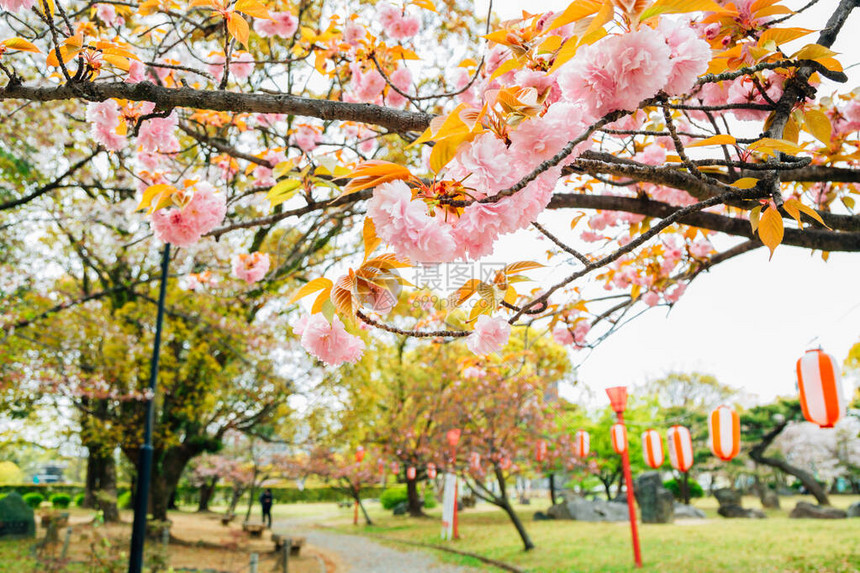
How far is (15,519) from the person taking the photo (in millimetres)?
8891

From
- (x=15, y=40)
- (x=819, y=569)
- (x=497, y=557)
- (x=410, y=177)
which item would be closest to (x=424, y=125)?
(x=410, y=177)

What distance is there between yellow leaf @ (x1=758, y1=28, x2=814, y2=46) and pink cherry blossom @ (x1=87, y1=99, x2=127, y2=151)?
2.16 meters

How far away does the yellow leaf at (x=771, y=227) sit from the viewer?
1251 mm

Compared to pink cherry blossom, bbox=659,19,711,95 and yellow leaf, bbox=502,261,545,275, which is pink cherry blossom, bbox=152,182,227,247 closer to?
yellow leaf, bbox=502,261,545,275

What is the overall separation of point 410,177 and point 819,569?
24.4 ft

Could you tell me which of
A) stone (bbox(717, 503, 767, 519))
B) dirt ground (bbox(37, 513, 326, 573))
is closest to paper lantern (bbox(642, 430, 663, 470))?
dirt ground (bbox(37, 513, 326, 573))

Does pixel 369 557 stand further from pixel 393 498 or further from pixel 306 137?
pixel 393 498

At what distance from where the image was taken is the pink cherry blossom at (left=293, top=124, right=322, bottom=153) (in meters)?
3.63

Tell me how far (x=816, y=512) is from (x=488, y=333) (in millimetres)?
14300

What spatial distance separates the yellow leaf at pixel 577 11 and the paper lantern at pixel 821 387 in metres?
4.34

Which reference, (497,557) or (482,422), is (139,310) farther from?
(497,557)

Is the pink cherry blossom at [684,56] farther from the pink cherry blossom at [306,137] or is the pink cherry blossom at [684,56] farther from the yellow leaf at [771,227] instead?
the pink cherry blossom at [306,137]

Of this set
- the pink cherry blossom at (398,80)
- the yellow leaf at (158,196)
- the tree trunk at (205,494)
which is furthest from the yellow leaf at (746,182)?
the tree trunk at (205,494)

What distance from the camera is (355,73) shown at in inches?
124
